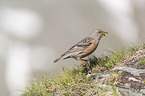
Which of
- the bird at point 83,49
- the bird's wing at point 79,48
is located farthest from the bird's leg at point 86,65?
the bird's wing at point 79,48

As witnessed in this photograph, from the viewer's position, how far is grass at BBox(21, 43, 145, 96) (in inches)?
216

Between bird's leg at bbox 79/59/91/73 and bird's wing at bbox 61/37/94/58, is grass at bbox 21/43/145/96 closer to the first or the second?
bird's leg at bbox 79/59/91/73

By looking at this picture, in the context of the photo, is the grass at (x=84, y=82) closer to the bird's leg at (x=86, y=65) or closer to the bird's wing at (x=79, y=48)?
the bird's leg at (x=86, y=65)

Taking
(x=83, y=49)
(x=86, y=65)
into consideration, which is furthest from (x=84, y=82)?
(x=83, y=49)

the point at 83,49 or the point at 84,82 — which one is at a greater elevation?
the point at 83,49

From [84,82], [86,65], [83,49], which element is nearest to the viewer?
[84,82]

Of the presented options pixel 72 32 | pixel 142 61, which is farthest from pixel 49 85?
pixel 72 32

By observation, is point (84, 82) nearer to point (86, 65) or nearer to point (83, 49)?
point (86, 65)

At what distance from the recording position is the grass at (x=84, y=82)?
5.49 meters

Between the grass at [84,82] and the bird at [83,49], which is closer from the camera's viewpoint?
the grass at [84,82]

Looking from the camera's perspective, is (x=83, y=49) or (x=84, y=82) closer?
(x=84, y=82)

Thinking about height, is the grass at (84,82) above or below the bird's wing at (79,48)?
below

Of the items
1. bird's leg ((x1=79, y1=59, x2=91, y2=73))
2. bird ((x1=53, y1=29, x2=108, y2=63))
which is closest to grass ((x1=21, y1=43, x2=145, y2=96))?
bird's leg ((x1=79, y1=59, x2=91, y2=73))

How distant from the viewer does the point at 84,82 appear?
5.89m
